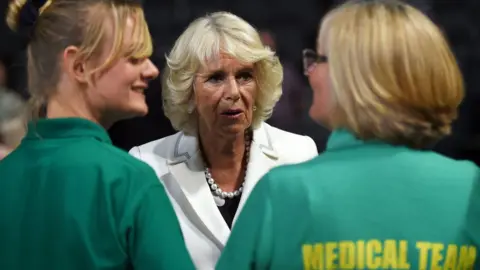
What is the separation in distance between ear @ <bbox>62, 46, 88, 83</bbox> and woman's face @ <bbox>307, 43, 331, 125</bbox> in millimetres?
452

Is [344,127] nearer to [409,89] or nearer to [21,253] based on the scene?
[409,89]

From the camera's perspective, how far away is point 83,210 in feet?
4.95

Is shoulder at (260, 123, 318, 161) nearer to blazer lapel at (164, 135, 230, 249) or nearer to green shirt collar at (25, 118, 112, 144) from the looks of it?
blazer lapel at (164, 135, 230, 249)

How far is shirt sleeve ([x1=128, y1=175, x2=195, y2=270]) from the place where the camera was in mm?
1519

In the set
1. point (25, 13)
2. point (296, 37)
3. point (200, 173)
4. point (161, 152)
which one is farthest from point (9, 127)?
point (296, 37)

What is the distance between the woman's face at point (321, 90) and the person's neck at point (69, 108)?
17.6 inches

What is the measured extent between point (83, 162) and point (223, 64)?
2.56 ft

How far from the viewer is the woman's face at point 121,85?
1627 mm

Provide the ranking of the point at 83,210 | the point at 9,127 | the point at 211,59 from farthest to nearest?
the point at 9,127
the point at 211,59
the point at 83,210

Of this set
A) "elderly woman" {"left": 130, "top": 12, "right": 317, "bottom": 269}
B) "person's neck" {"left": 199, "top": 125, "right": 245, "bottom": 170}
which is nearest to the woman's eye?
"elderly woman" {"left": 130, "top": 12, "right": 317, "bottom": 269}

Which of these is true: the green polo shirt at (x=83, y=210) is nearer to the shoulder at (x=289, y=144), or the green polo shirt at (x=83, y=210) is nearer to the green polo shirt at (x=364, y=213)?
the green polo shirt at (x=364, y=213)

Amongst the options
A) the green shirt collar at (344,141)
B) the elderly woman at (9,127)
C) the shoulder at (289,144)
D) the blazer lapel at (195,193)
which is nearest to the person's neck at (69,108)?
the green shirt collar at (344,141)

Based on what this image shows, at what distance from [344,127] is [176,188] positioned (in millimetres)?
883

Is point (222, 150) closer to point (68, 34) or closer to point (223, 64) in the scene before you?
point (223, 64)
